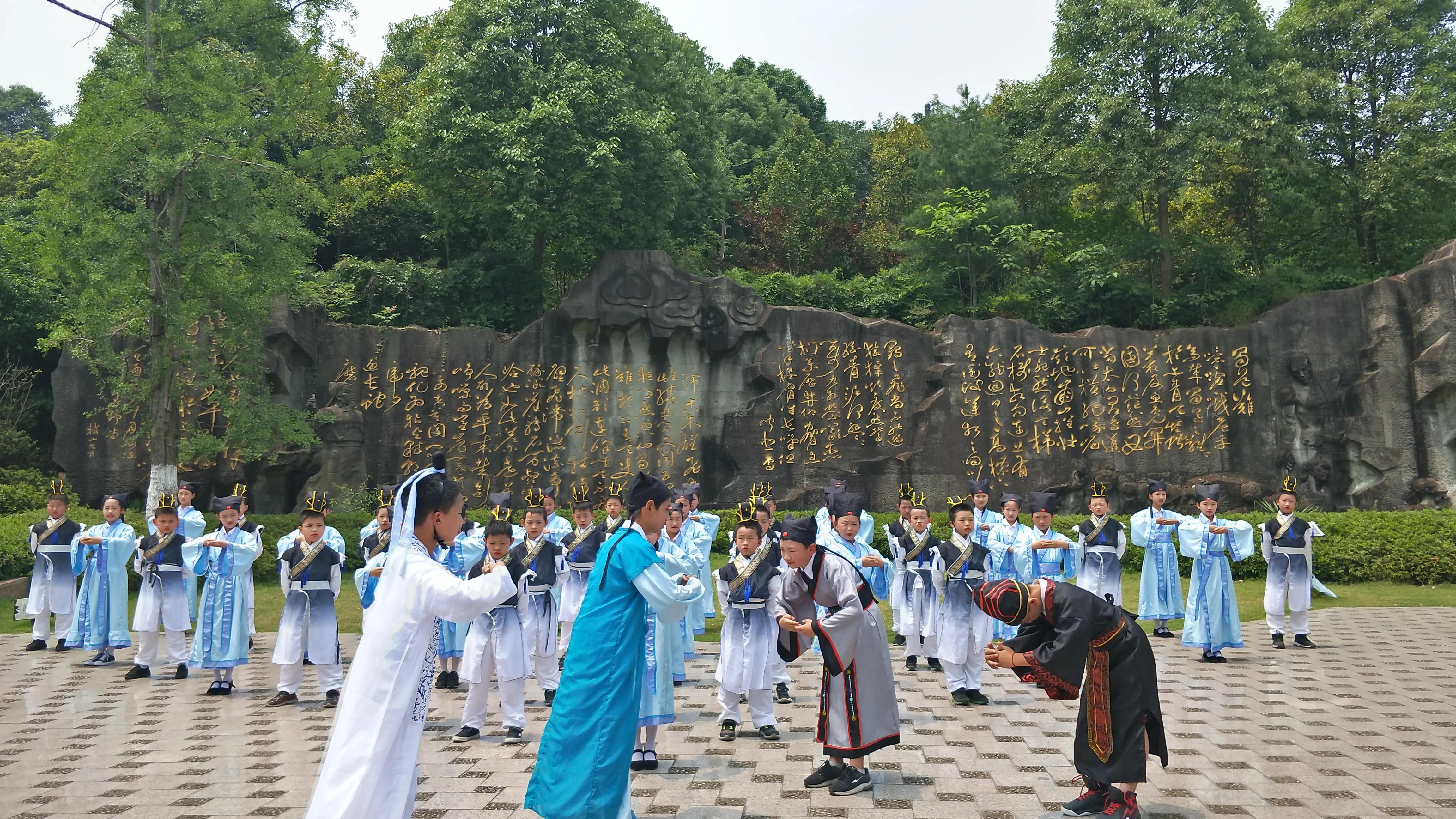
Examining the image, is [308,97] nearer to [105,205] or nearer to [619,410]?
[105,205]

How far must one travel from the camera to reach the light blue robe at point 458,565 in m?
8.34

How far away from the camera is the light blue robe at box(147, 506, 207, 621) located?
9.27 meters

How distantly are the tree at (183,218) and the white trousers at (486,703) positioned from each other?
8505 mm

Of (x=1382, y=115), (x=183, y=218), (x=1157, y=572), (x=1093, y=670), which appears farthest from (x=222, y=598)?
(x=1382, y=115)

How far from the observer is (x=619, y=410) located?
16562 mm

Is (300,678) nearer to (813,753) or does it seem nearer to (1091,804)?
(813,753)

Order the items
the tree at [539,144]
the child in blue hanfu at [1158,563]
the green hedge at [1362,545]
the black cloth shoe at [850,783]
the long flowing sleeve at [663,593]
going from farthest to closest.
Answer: the tree at [539,144] → the green hedge at [1362,545] → the child in blue hanfu at [1158,563] → the black cloth shoe at [850,783] → the long flowing sleeve at [663,593]

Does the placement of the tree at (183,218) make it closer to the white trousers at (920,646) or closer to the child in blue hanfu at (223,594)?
the child in blue hanfu at (223,594)

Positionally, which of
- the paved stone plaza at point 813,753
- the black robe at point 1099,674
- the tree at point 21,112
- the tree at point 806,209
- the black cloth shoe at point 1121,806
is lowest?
the paved stone plaza at point 813,753

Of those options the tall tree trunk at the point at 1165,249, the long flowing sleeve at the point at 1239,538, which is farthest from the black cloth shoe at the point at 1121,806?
the tall tree trunk at the point at 1165,249

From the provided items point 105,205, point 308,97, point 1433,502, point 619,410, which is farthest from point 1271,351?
point 105,205

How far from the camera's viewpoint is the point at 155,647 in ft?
30.5

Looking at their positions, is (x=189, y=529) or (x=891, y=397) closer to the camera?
(x=189, y=529)

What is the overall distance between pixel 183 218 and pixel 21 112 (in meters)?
32.0
